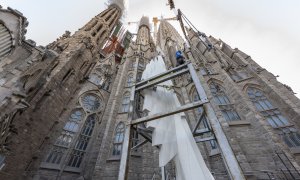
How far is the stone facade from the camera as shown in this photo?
7.74 metres

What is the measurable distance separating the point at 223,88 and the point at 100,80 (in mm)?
13067

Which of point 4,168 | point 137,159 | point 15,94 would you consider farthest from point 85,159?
point 15,94

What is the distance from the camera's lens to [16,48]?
812cm

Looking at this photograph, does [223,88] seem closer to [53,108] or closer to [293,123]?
[293,123]

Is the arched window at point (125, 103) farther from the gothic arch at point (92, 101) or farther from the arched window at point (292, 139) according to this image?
the arched window at point (292, 139)

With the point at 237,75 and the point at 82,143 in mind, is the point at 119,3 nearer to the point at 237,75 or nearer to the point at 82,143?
the point at 237,75

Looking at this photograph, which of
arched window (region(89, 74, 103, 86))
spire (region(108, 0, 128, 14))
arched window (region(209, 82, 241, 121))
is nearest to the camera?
arched window (region(209, 82, 241, 121))

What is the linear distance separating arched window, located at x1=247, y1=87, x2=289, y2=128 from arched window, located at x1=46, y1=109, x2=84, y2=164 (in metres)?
14.9

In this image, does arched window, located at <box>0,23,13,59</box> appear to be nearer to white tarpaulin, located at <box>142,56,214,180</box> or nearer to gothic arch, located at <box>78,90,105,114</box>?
gothic arch, located at <box>78,90,105,114</box>

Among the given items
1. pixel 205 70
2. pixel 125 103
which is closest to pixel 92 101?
pixel 125 103

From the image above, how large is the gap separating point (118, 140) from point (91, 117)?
3.86 meters

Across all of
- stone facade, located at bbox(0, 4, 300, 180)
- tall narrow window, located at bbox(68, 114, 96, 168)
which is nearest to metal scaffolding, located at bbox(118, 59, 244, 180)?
stone facade, located at bbox(0, 4, 300, 180)

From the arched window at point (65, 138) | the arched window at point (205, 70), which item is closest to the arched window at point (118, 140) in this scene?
the arched window at point (65, 138)

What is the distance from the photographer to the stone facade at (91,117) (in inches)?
305
